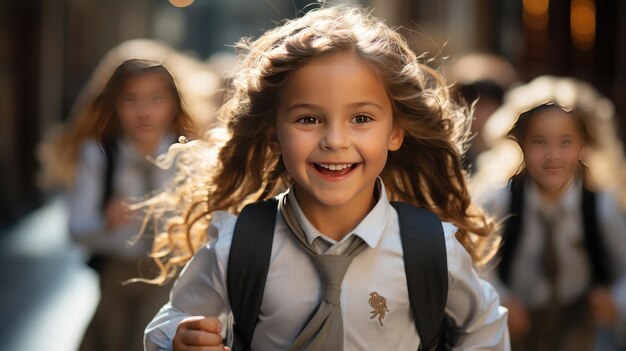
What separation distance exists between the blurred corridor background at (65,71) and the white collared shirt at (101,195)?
86.4 inches

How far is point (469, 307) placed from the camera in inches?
114

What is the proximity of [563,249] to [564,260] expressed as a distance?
0.13 ft

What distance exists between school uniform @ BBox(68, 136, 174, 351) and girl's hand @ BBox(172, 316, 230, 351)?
172cm

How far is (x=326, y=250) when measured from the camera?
2881 millimetres

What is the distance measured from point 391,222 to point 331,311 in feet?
1.10

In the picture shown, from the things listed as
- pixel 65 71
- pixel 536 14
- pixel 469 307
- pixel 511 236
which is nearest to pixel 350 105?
pixel 469 307

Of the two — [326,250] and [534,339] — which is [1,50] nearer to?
[534,339]

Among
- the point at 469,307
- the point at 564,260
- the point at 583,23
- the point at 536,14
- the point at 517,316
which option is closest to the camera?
the point at 469,307

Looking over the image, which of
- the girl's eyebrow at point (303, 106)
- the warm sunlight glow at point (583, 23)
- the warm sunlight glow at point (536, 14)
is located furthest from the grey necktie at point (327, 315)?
the warm sunlight glow at point (536, 14)

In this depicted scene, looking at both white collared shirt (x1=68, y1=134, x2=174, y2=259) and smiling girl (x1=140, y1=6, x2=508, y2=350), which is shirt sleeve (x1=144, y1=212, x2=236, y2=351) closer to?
smiling girl (x1=140, y1=6, x2=508, y2=350)

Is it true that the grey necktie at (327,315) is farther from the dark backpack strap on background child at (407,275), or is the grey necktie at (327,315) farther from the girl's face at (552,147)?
the girl's face at (552,147)

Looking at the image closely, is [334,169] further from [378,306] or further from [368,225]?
[378,306]

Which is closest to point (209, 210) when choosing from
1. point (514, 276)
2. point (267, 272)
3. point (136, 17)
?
point (267, 272)

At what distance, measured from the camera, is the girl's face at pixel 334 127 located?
2.74 m
